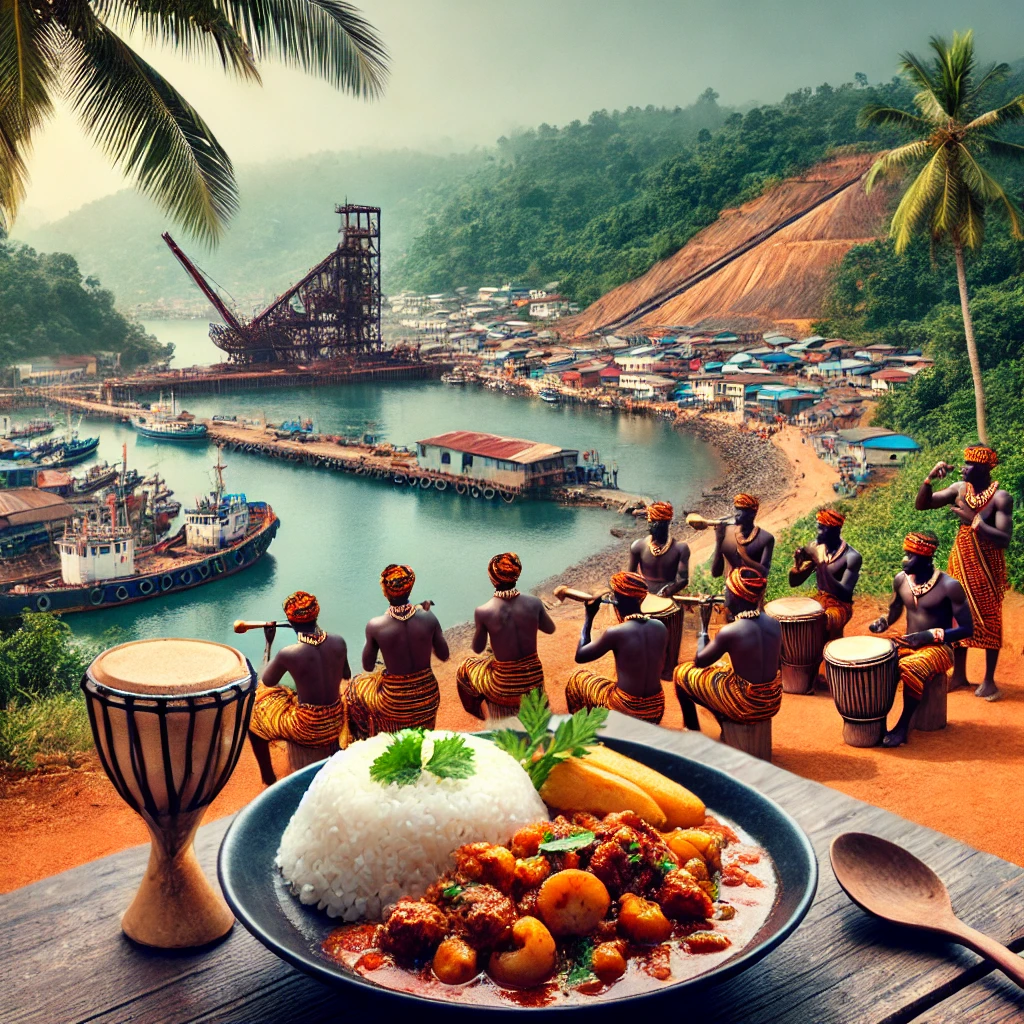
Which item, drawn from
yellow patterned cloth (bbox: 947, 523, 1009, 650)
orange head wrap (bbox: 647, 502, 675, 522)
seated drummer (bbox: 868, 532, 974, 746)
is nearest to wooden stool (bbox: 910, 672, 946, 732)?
seated drummer (bbox: 868, 532, 974, 746)

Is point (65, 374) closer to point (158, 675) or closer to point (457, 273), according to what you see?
point (457, 273)

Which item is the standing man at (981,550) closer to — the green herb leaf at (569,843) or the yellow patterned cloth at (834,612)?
the yellow patterned cloth at (834,612)

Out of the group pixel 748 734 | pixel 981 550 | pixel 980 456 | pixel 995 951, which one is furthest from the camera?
pixel 981 550

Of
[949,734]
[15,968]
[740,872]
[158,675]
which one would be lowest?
[949,734]

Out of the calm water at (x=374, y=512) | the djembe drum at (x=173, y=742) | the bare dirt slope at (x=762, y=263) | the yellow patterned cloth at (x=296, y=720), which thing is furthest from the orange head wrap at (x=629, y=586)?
the bare dirt slope at (x=762, y=263)

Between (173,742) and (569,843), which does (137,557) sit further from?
(569,843)

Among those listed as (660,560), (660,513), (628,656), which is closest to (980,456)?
→ (660,513)

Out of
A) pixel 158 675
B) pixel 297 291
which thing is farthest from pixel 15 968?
pixel 297 291
